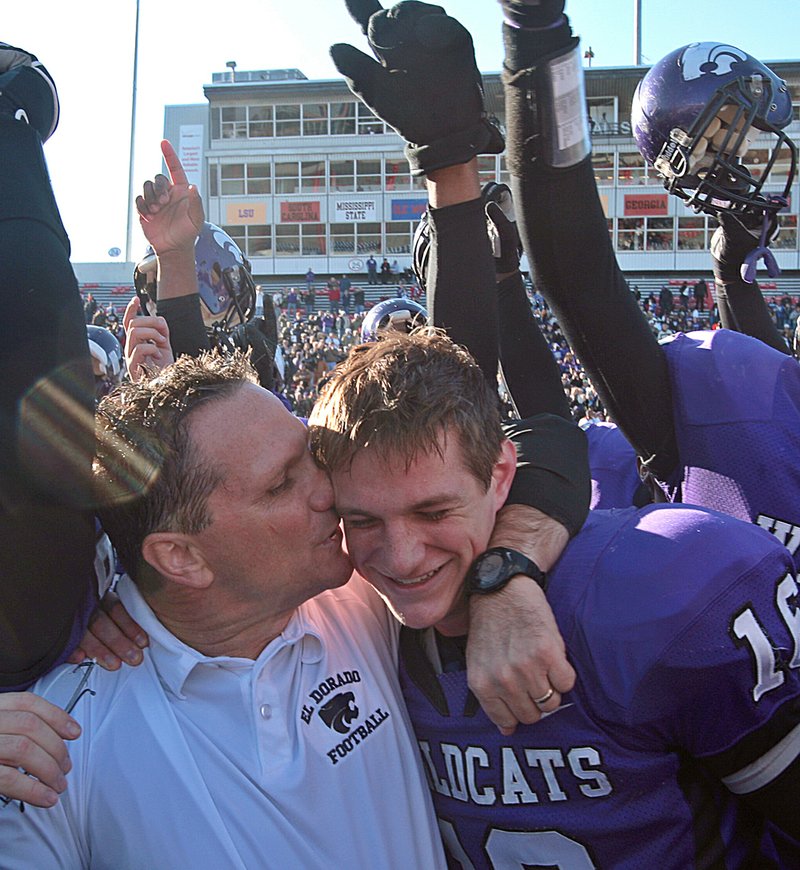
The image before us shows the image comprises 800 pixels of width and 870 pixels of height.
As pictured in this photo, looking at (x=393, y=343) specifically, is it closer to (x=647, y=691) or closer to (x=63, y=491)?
(x=63, y=491)

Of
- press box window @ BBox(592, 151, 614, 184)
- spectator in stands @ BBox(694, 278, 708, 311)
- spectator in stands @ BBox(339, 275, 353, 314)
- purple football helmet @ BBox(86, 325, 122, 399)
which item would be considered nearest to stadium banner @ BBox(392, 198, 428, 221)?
spectator in stands @ BBox(339, 275, 353, 314)

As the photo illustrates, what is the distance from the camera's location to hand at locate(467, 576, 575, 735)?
156 cm

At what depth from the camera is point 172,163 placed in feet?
8.96

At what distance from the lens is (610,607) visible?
5.47ft

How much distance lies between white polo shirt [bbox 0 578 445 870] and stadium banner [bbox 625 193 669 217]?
129 ft

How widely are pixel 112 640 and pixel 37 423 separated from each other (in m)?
0.47

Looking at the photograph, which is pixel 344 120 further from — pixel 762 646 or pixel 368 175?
pixel 762 646

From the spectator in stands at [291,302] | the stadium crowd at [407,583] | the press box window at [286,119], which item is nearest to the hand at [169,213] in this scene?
the stadium crowd at [407,583]

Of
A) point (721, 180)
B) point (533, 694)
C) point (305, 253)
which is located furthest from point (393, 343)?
point (305, 253)

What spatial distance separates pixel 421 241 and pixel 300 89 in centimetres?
4170

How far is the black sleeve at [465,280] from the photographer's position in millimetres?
2230

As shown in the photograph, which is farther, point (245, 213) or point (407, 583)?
point (245, 213)

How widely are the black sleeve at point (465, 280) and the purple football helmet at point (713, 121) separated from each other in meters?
1.10

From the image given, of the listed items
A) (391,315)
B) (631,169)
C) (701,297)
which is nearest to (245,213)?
(631,169)
